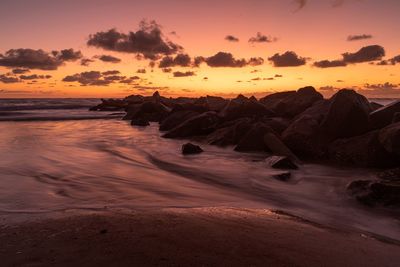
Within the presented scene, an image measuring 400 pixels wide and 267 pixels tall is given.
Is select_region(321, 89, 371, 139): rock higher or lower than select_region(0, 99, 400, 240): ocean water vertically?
higher

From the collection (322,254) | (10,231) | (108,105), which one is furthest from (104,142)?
(108,105)

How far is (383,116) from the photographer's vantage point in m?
10.3

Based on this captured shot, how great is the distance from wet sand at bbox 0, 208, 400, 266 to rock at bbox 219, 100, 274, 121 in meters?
11.4

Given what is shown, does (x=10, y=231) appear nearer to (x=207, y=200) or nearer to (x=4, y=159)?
(x=207, y=200)

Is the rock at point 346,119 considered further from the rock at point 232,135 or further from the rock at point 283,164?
the rock at point 232,135

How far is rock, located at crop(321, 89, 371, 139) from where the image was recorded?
9883 mm

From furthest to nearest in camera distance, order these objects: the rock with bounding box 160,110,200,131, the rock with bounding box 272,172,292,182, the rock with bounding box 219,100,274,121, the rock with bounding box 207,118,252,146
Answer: the rock with bounding box 160,110,200,131, the rock with bounding box 219,100,274,121, the rock with bounding box 207,118,252,146, the rock with bounding box 272,172,292,182

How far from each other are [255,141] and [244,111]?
584 cm

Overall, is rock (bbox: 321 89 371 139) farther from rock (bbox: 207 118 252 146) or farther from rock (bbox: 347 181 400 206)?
rock (bbox: 347 181 400 206)

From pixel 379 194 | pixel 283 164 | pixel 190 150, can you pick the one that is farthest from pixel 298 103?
pixel 379 194

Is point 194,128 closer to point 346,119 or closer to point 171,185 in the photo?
point 346,119

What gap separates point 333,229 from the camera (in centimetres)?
428

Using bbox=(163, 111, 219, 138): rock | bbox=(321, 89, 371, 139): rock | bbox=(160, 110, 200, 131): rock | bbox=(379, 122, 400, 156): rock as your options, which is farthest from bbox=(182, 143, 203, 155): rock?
bbox=(160, 110, 200, 131): rock

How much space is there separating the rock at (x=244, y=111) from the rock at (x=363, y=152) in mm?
6690
